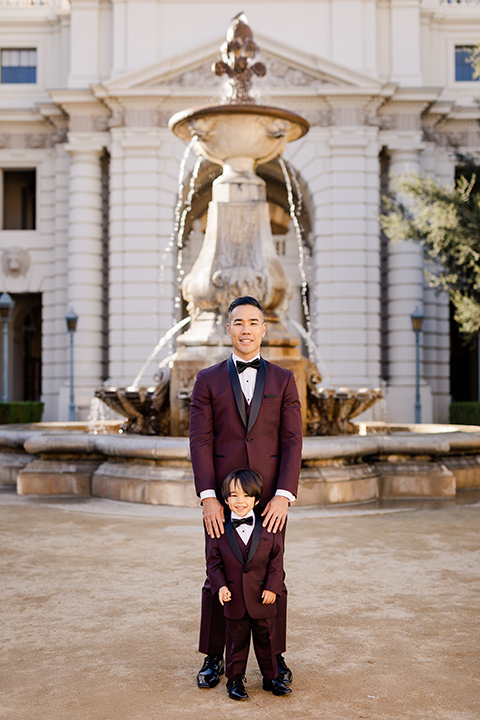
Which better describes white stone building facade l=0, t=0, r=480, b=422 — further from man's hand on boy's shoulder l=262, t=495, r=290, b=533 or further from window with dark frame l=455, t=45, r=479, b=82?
man's hand on boy's shoulder l=262, t=495, r=290, b=533

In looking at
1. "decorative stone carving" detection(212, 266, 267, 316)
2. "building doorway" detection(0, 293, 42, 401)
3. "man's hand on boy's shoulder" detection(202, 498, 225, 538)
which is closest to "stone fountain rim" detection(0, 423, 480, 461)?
"decorative stone carving" detection(212, 266, 267, 316)

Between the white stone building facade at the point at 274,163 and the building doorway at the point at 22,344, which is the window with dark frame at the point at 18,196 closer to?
the building doorway at the point at 22,344

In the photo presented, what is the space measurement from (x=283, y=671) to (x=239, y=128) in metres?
8.02

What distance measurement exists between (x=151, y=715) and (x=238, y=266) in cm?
770

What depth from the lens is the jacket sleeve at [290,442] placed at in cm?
397

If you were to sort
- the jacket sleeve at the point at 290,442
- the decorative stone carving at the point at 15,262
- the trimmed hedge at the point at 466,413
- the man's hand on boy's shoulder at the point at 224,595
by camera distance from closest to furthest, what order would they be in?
the man's hand on boy's shoulder at the point at 224,595
the jacket sleeve at the point at 290,442
the trimmed hedge at the point at 466,413
the decorative stone carving at the point at 15,262

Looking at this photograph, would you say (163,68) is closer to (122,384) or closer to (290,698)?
(122,384)

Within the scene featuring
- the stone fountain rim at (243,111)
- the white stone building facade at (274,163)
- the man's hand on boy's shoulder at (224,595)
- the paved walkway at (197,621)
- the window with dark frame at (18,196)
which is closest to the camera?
the paved walkway at (197,621)

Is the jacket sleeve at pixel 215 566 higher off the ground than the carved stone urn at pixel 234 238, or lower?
lower

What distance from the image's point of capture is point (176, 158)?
2681 centimetres

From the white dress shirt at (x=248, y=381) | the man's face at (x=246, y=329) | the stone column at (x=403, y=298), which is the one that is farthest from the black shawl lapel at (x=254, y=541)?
the stone column at (x=403, y=298)

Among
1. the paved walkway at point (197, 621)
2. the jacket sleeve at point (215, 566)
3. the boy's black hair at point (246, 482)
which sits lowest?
the paved walkway at point (197, 621)

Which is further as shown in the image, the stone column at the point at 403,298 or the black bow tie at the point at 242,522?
the stone column at the point at 403,298

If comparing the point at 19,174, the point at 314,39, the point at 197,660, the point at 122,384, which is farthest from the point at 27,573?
the point at 19,174
